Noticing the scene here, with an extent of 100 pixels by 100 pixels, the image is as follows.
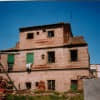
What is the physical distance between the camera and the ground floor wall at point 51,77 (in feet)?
32.8

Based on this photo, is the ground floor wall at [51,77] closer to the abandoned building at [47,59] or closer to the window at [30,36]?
the abandoned building at [47,59]

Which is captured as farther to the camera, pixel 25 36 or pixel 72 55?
pixel 25 36

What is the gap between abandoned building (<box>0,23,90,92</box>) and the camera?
10.1 metres

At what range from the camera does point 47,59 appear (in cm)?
1084

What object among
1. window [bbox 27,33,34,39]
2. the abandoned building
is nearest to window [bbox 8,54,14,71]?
→ the abandoned building

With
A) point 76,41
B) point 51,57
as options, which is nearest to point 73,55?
point 76,41

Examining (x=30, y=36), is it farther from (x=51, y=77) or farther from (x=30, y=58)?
(x=51, y=77)

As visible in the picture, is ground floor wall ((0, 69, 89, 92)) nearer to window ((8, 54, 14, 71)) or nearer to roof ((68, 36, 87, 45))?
window ((8, 54, 14, 71))

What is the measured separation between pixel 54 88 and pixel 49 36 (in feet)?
9.93

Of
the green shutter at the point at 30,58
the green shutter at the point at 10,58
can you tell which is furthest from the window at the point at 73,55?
the green shutter at the point at 10,58

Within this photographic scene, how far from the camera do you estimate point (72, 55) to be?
10.5 m

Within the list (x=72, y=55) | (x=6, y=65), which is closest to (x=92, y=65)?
(x=72, y=55)

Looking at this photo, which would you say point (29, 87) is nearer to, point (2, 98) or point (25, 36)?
point (25, 36)

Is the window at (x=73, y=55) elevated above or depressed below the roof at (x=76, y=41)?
below
